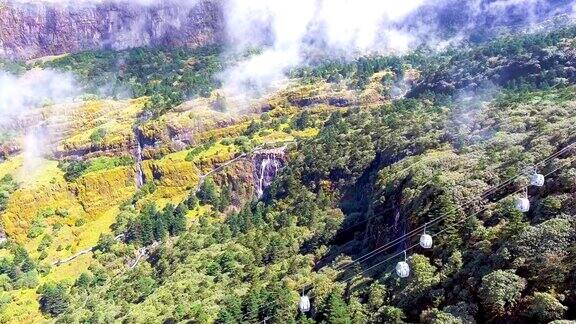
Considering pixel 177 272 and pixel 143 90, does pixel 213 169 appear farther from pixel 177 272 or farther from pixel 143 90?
pixel 143 90

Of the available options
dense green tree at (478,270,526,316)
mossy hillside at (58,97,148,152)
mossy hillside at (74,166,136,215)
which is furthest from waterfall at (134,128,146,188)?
dense green tree at (478,270,526,316)

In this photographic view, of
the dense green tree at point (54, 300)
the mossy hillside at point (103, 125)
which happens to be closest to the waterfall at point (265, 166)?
the mossy hillside at point (103, 125)

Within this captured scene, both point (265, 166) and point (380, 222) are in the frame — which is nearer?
point (380, 222)

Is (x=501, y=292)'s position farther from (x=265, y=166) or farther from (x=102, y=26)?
(x=102, y=26)

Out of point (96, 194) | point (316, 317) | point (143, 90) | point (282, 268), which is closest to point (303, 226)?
point (282, 268)

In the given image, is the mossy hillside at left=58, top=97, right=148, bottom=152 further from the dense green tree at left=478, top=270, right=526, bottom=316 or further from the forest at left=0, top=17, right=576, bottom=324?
the dense green tree at left=478, top=270, right=526, bottom=316

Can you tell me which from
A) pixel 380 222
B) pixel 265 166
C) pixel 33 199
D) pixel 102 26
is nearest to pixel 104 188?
pixel 33 199

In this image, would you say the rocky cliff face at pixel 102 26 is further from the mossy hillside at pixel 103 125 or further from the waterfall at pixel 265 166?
the waterfall at pixel 265 166
